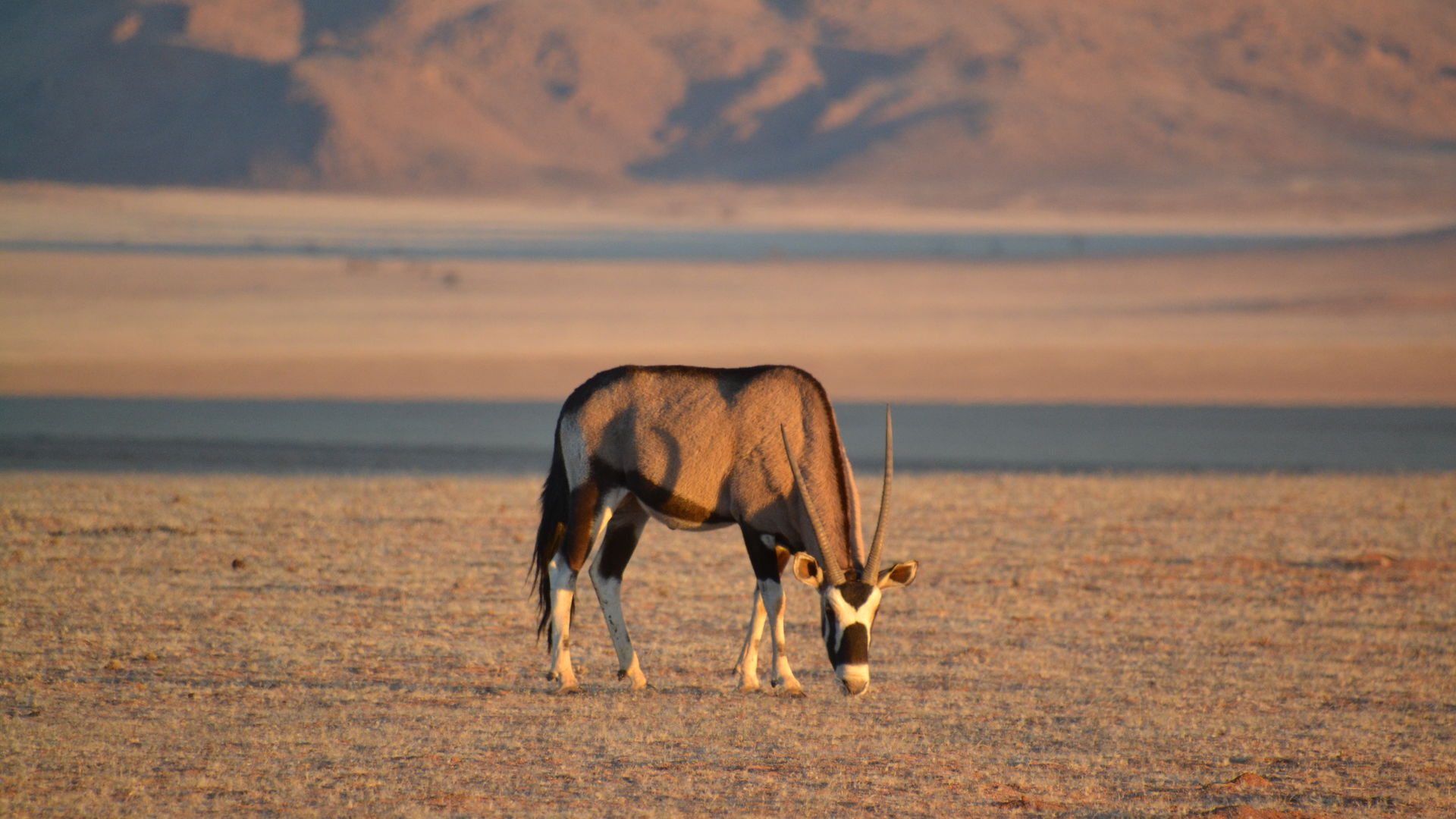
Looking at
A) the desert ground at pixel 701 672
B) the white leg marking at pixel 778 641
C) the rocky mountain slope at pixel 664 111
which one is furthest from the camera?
the rocky mountain slope at pixel 664 111

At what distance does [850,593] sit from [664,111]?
181088 millimetres

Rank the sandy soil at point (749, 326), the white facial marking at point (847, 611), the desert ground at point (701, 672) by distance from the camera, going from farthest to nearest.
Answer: the sandy soil at point (749, 326)
the white facial marking at point (847, 611)
the desert ground at point (701, 672)

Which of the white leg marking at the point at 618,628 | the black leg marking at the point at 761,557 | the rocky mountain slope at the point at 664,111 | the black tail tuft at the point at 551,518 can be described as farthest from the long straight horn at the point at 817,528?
the rocky mountain slope at the point at 664,111

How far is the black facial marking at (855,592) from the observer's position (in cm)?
892

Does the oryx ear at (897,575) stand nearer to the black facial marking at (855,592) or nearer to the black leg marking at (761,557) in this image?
the black facial marking at (855,592)

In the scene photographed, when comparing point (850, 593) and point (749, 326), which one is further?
point (749, 326)

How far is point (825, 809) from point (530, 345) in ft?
98.3

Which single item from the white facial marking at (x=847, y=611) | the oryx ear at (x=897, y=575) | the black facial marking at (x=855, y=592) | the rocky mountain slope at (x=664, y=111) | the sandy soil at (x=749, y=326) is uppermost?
the rocky mountain slope at (x=664, y=111)

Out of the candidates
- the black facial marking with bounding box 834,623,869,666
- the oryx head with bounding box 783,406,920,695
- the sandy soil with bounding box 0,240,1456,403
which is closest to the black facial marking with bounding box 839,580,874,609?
the oryx head with bounding box 783,406,920,695

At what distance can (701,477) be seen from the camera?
9.62 metres

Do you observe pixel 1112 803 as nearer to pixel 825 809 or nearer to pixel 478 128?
pixel 825 809

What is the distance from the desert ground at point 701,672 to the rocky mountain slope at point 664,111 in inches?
5256

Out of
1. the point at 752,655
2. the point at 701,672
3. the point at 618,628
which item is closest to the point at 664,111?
the point at 701,672

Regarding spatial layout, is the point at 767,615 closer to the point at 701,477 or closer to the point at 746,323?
the point at 701,477
